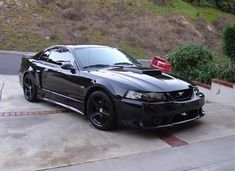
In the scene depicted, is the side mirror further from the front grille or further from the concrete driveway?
the front grille

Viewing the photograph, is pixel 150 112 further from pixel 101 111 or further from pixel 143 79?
pixel 101 111

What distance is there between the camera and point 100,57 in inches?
302

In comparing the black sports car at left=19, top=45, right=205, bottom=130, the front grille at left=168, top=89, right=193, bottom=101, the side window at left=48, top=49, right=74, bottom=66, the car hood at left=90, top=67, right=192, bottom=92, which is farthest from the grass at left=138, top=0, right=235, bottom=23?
the front grille at left=168, top=89, right=193, bottom=101

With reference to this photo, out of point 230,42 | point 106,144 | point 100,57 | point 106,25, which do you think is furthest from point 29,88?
point 106,25

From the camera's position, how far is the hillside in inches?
868

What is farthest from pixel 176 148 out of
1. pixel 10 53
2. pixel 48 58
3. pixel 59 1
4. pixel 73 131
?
pixel 59 1

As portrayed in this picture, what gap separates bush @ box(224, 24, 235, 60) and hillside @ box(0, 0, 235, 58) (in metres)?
10.9

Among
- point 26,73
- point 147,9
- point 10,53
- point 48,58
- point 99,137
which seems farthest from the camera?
point 147,9

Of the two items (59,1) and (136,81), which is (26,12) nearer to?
(59,1)

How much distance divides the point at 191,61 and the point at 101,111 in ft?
13.6

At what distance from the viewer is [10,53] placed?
19219 millimetres

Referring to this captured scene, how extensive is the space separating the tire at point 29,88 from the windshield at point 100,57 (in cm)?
158

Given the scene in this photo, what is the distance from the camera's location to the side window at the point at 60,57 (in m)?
7.69

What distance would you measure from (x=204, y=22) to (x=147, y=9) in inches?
161
